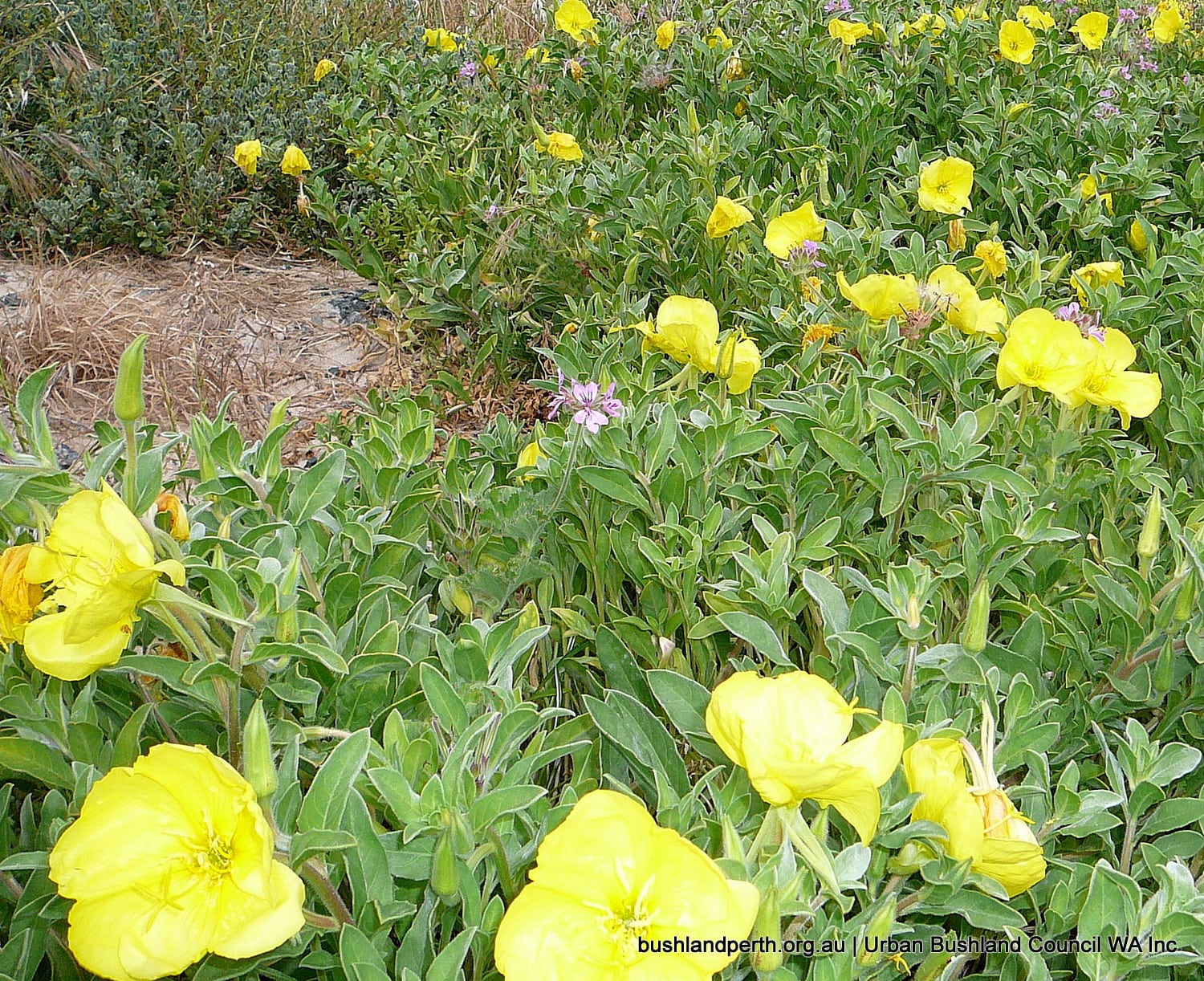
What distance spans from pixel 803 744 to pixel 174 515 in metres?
0.73

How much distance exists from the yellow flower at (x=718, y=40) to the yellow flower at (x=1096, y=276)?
1.83 metres

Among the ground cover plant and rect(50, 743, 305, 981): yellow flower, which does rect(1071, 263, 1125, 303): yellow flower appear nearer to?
the ground cover plant

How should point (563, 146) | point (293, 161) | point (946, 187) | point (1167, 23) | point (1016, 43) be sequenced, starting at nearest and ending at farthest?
point (946, 187), point (563, 146), point (1016, 43), point (293, 161), point (1167, 23)

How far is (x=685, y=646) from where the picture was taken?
5.23 feet

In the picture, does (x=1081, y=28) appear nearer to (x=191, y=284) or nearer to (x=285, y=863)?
(x=191, y=284)

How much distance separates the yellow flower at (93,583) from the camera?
907mm

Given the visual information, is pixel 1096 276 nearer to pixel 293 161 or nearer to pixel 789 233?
pixel 789 233

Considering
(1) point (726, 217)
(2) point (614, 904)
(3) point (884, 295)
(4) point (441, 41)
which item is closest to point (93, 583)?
(2) point (614, 904)

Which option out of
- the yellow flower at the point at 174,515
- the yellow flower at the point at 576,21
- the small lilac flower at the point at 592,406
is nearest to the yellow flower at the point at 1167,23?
the yellow flower at the point at 576,21

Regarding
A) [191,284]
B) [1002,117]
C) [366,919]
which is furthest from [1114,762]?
[191,284]

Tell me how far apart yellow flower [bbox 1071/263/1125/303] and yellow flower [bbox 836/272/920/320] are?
1.61 ft

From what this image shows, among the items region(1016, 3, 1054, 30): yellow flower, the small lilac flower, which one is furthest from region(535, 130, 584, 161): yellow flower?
the small lilac flower

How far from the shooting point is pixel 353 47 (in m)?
4.94

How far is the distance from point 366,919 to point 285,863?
0.12 m
